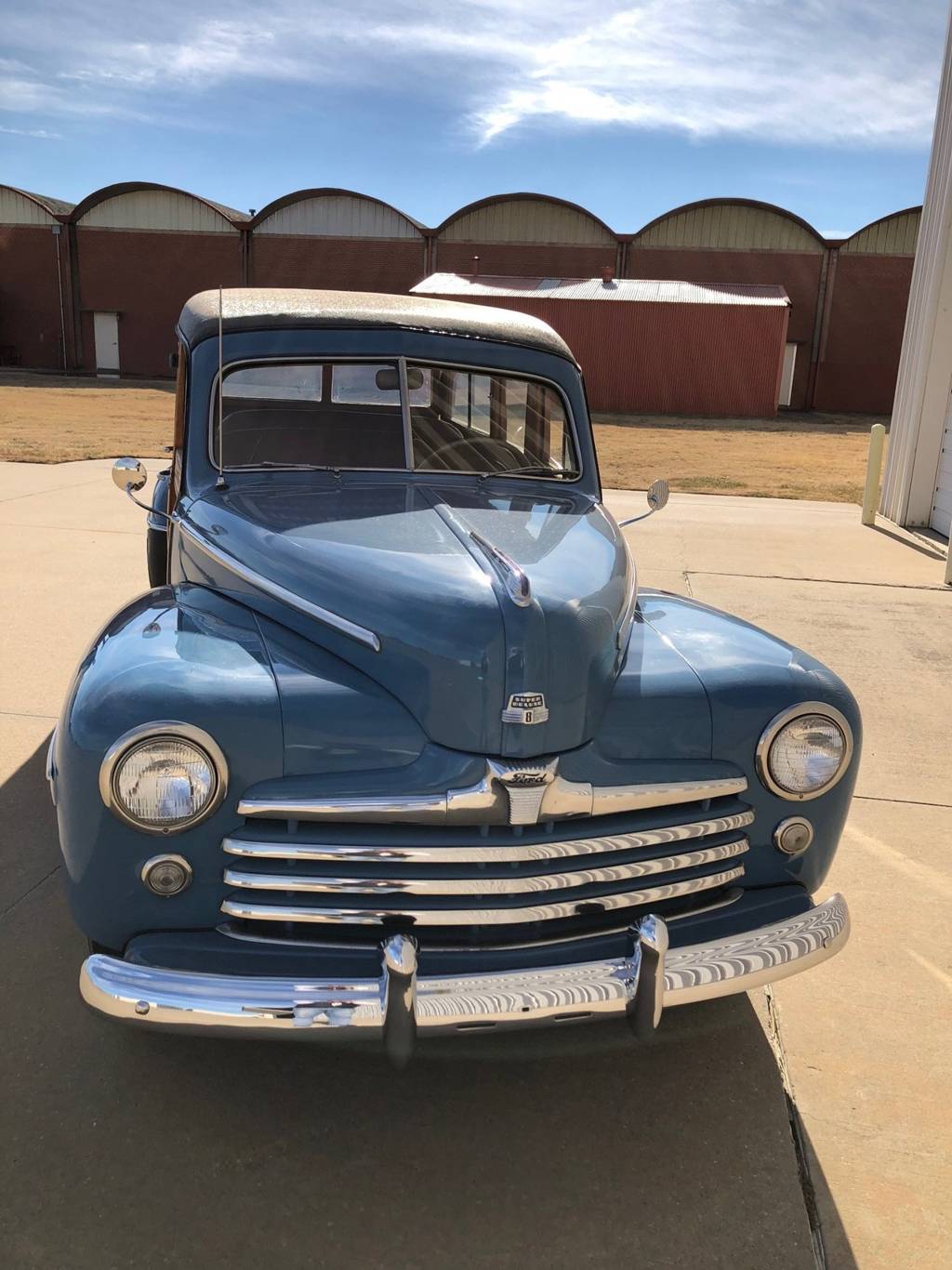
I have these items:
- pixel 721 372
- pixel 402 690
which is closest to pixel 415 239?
pixel 721 372

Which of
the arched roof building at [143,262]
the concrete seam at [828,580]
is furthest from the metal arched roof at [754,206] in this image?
the concrete seam at [828,580]

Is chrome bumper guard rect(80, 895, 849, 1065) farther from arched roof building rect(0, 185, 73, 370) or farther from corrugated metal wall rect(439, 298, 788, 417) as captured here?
arched roof building rect(0, 185, 73, 370)

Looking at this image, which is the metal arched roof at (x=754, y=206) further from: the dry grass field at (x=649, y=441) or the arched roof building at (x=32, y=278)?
the arched roof building at (x=32, y=278)

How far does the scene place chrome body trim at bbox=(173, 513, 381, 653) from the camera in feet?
7.60

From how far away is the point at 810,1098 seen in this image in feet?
8.06

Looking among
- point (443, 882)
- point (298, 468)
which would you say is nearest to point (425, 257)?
point (298, 468)

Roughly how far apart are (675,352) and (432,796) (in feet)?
81.5

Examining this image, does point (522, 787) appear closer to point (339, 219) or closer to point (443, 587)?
point (443, 587)

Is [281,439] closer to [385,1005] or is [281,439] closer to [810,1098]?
[385,1005]

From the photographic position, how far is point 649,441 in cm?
1961

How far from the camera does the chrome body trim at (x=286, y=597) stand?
7.60 ft

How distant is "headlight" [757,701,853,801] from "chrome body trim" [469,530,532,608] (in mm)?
640

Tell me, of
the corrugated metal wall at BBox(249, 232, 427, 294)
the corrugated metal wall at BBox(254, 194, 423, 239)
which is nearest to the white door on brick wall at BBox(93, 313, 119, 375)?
the corrugated metal wall at BBox(249, 232, 427, 294)

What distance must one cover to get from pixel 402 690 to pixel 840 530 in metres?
9.16
